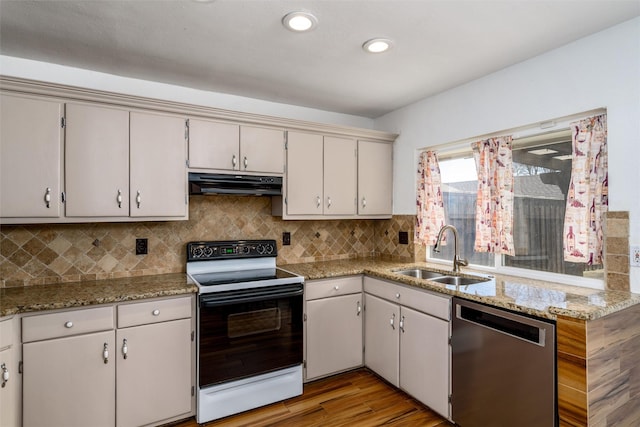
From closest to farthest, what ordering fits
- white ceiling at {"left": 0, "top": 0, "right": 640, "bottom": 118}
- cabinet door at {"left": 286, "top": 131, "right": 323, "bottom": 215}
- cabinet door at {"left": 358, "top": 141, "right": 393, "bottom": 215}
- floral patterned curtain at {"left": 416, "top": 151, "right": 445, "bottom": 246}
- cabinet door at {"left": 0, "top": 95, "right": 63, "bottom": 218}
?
1. white ceiling at {"left": 0, "top": 0, "right": 640, "bottom": 118}
2. cabinet door at {"left": 0, "top": 95, "right": 63, "bottom": 218}
3. cabinet door at {"left": 286, "top": 131, "right": 323, "bottom": 215}
4. floral patterned curtain at {"left": 416, "top": 151, "right": 445, "bottom": 246}
5. cabinet door at {"left": 358, "top": 141, "right": 393, "bottom": 215}

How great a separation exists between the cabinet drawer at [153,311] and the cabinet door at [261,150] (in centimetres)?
111

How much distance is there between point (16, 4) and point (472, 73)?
9.13ft

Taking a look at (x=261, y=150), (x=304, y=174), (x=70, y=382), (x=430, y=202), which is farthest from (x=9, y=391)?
(x=430, y=202)

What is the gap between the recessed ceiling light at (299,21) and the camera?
179 cm

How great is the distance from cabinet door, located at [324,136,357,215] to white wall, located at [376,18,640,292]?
2.54 ft

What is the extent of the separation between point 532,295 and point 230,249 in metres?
2.17

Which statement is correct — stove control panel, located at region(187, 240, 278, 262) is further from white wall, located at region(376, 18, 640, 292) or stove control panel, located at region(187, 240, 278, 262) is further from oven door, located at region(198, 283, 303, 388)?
white wall, located at region(376, 18, 640, 292)

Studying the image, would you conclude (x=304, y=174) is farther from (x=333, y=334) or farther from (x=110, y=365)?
(x=110, y=365)

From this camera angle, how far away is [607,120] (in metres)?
1.96

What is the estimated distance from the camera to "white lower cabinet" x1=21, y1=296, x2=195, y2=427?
185cm

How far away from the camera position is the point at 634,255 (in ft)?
6.04

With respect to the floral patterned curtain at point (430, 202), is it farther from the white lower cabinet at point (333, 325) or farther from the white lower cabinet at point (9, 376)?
the white lower cabinet at point (9, 376)

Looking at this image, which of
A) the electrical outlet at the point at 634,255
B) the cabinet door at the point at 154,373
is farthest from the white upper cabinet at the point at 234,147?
the electrical outlet at the point at 634,255

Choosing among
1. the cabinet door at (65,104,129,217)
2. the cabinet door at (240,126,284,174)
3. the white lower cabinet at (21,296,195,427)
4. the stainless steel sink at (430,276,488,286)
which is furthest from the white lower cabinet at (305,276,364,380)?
the cabinet door at (65,104,129,217)
